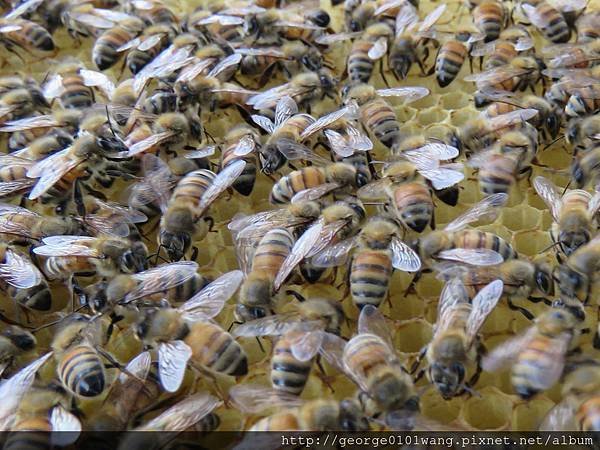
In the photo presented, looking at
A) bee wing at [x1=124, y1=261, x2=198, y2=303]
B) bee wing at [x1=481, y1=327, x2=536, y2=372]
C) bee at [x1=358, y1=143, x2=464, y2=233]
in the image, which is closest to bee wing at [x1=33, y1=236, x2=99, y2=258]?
bee wing at [x1=124, y1=261, x2=198, y2=303]

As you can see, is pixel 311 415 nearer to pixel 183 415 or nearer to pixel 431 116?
pixel 183 415

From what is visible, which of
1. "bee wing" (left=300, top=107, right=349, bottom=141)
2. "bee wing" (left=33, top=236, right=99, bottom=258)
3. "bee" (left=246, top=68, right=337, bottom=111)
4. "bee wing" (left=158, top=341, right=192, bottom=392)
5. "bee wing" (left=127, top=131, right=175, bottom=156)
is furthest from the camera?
"bee" (left=246, top=68, right=337, bottom=111)

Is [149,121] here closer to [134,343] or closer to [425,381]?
[134,343]

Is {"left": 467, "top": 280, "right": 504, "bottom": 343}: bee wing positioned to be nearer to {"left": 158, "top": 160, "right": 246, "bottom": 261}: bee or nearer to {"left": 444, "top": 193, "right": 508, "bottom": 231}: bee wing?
{"left": 444, "top": 193, "right": 508, "bottom": 231}: bee wing

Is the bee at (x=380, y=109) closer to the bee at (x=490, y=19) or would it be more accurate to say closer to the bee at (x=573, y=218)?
the bee at (x=490, y=19)

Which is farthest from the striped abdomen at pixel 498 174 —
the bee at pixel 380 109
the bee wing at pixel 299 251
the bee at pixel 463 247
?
the bee wing at pixel 299 251

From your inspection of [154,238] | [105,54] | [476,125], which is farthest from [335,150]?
[105,54]
